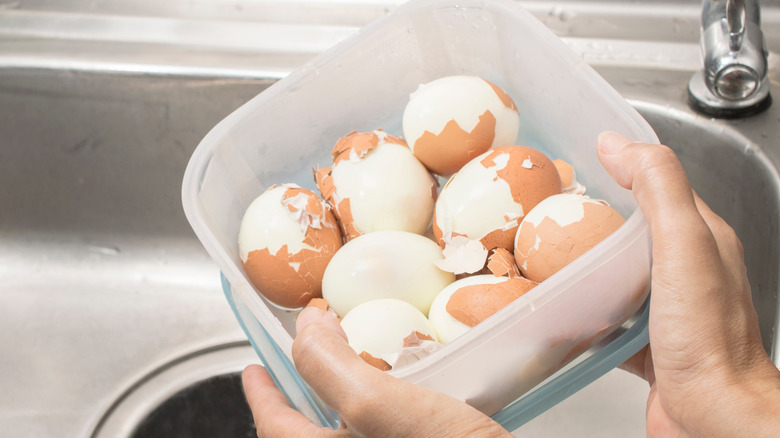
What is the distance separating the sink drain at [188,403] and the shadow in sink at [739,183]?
24.6 inches

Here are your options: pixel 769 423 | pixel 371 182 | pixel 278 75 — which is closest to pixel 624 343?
pixel 769 423

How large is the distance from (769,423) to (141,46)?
33.4 inches

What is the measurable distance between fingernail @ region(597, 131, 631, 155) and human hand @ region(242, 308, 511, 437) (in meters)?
0.24

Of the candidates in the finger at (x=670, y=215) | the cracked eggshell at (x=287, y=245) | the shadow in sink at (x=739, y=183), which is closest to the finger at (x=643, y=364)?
the shadow in sink at (x=739, y=183)

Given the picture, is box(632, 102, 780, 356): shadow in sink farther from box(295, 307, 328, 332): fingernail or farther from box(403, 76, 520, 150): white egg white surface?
box(295, 307, 328, 332): fingernail

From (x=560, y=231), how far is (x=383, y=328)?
0.54ft

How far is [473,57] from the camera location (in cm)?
76

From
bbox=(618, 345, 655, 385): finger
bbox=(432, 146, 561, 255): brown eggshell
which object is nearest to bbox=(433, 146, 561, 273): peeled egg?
bbox=(432, 146, 561, 255): brown eggshell

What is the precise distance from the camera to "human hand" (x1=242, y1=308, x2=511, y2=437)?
1.50 ft

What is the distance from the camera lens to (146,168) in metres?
1.01

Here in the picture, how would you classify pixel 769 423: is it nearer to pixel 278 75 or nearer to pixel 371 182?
pixel 371 182

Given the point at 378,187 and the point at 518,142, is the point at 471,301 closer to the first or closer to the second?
the point at 378,187

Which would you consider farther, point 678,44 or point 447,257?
point 678,44

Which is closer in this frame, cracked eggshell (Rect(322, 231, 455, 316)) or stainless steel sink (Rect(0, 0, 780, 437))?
cracked eggshell (Rect(322, 231, 455, 316))
